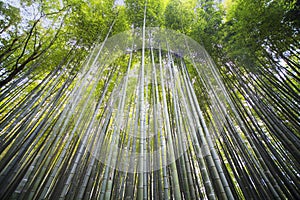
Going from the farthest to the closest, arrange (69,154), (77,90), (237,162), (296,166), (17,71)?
(17,71), (77,90), (69,154), (237,162), (296,166)

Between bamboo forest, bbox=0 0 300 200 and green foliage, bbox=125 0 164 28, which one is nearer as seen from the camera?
bamboo forest, bbox=0 0 300 200

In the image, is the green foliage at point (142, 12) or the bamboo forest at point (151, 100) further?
the green foliage at point (142, 12)

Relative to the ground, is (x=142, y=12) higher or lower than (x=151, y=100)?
higher

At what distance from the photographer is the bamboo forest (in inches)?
62.6

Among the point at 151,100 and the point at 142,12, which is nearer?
the point at 151,100

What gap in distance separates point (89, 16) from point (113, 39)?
61 cm

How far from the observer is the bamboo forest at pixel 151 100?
1591 mm

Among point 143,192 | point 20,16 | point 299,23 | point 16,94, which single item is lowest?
point 143,192

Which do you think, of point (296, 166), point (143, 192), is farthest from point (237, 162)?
point (143, 192)

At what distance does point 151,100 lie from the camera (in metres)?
3.19

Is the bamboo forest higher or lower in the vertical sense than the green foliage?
lower

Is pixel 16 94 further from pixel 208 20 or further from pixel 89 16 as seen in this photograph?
pixel 208 20

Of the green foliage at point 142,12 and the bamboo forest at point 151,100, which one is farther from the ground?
the green foliage at point 142,12

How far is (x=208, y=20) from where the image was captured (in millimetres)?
3619
